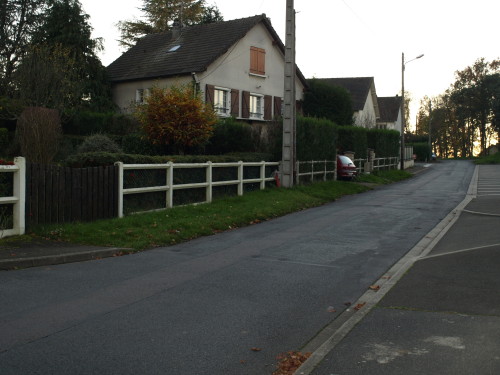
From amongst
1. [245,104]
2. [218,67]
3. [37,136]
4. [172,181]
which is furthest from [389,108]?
[172,181]

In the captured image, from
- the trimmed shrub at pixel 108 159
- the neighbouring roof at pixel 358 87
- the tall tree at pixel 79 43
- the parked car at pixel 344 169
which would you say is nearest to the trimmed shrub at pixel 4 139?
the tall tree at pixel 79 43

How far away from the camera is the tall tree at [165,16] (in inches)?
2120

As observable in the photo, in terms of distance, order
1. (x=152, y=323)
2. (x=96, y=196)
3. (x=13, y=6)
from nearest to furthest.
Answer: (x=152, y=323), (x=96, y=196), (x=13, y=6)

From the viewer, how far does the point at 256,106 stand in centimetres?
3703

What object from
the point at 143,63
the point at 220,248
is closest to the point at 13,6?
the point at 143,63

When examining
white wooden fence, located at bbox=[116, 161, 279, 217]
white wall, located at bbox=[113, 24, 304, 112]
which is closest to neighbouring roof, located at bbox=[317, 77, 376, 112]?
white wall, located at bbox=[113, 24, 304, 112]

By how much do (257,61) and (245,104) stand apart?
3.06 m

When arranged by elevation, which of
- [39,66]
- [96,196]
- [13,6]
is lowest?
[96,196]

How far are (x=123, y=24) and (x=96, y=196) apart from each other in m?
46.8

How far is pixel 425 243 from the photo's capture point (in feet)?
37.0

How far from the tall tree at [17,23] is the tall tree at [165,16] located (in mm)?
12872

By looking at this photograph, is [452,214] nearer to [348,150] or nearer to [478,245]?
[478,245]

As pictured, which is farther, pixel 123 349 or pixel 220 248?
pixel 220 248

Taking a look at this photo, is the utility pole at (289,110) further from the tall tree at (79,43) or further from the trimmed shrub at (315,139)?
the tall tree at (79,43)
